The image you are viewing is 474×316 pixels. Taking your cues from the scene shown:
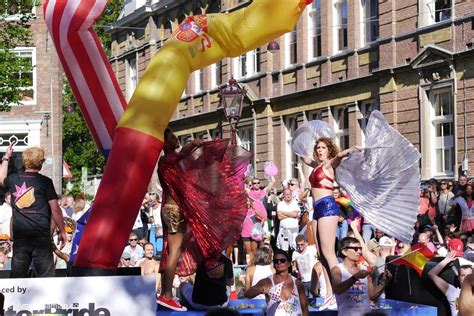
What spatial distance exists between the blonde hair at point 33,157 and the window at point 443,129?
57.7 ft

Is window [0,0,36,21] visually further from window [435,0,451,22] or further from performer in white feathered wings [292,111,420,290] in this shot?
performer in white feathered wings [292,111,420,290]

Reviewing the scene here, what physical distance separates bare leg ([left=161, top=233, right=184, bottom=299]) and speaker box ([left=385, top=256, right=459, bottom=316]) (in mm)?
2372

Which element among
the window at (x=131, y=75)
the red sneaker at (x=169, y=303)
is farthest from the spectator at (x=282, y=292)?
the window at (x=131, y=75)

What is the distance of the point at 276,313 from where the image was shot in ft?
34.3

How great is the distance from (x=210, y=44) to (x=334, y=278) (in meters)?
2.57

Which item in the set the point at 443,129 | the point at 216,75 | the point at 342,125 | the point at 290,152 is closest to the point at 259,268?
the point at 443,129

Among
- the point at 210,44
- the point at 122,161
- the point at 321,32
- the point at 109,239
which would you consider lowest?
the point at 109,239

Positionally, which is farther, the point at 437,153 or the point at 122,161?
the point at 437,153

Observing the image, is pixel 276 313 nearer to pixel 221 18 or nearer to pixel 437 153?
pixel 221 18

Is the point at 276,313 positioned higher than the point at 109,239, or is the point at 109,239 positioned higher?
the point at 109,239

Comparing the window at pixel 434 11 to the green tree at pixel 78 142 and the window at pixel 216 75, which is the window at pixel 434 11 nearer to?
the window at pixel 216 75

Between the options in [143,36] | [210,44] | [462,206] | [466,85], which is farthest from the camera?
[143,36]

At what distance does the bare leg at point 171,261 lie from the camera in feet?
34.4

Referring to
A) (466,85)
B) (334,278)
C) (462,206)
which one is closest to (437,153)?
(466,85)
